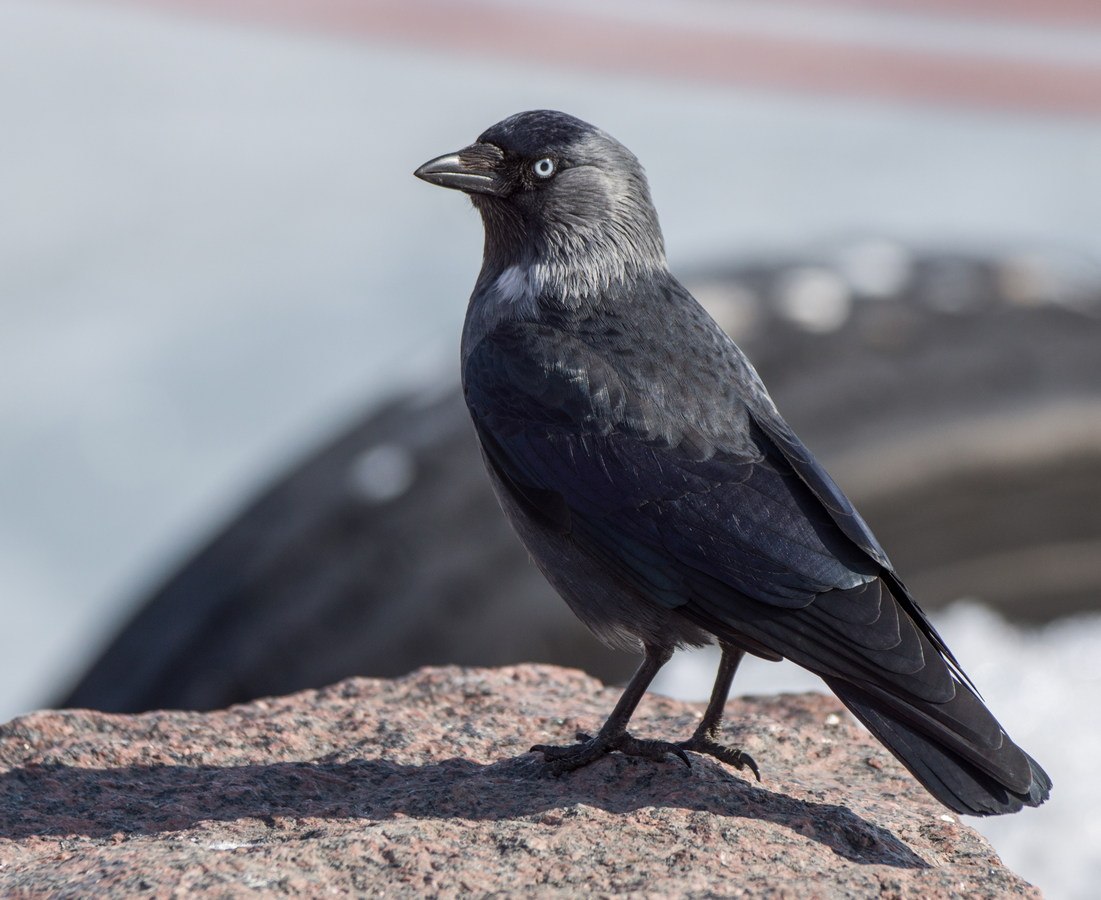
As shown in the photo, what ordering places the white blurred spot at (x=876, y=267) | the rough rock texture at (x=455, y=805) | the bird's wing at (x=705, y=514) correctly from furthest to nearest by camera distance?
the white blurred spot at (x=876, y=267)
the bird's wing at (x=705, y=514)
the rough rock texture at (x=455, y=805)

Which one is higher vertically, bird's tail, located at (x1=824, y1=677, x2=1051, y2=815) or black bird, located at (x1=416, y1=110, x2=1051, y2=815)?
black bird, located at (x1=416, y1=110, x2=1051, y2=815)

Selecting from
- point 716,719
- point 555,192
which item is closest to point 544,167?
point 555,192

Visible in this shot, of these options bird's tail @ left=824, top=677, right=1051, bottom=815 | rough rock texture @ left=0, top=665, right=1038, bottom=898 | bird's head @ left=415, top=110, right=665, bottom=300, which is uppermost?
bird's head @ left=415, top=110, right=665, bottom=300

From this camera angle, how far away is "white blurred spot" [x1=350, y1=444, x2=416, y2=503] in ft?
15.9

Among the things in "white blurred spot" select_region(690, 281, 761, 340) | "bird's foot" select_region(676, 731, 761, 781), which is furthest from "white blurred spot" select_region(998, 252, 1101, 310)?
"bird's foot" select_region(676, 731, 761, 781)

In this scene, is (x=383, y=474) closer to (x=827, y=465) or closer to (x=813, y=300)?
(x=827, y=465)

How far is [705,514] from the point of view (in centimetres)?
333

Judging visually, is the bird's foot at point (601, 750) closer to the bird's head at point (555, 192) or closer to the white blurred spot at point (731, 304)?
the bird's head at point (555, 192)

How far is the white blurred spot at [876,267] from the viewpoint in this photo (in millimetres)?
5211

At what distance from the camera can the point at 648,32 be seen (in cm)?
776

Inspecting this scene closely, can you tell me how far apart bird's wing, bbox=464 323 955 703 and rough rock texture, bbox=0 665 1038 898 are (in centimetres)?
35

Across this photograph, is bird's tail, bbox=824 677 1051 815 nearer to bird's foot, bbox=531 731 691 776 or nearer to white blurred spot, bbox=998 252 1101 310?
bird's foot, bbox=531 731 691 776

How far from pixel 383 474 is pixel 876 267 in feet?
5.73

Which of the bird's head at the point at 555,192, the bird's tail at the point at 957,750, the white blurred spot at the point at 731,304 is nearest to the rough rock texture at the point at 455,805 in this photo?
the bird's tail at the point at 957,750
